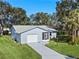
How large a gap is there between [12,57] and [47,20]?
59.4 metres

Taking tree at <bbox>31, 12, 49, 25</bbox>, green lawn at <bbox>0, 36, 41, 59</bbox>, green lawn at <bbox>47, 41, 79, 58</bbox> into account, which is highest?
tree at <bbox>31, 12, 49, 25</bbox>

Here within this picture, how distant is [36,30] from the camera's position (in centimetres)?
4000

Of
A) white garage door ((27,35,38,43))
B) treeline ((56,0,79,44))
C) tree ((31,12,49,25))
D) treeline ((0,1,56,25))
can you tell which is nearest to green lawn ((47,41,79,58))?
treeline ((56,0,79,44))

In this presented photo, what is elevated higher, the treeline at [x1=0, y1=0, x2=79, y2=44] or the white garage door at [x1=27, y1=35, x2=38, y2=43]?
the treeline at [x1=0, y1=0, x2=79, y2=44]

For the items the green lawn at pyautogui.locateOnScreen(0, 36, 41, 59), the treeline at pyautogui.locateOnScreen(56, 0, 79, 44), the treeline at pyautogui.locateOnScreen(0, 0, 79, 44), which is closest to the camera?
the green lawn at pyautogui.locateOnScreen(0, 36, 41, 59)

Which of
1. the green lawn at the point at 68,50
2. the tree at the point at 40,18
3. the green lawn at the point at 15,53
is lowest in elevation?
the green lawn at the point at 68,50

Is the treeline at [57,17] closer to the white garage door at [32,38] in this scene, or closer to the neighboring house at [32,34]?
the neighboring house at [32,34]

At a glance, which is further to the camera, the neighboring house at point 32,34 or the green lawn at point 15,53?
the neighboring house at point 32,34

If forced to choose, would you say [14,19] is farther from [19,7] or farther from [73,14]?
[73,14]

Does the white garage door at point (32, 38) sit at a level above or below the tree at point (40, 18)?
below

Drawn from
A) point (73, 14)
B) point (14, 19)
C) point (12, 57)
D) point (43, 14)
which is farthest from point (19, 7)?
point (12, 57)

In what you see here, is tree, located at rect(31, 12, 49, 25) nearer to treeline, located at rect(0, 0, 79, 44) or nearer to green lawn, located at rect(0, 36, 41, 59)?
treeline, located at rect(0, 0, 79, 44)

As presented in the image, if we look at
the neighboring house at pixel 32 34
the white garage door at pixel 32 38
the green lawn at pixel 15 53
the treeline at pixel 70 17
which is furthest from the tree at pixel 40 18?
the green lawn at pixel 15 53

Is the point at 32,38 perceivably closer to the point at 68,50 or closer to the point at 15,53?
the point at 68,50
